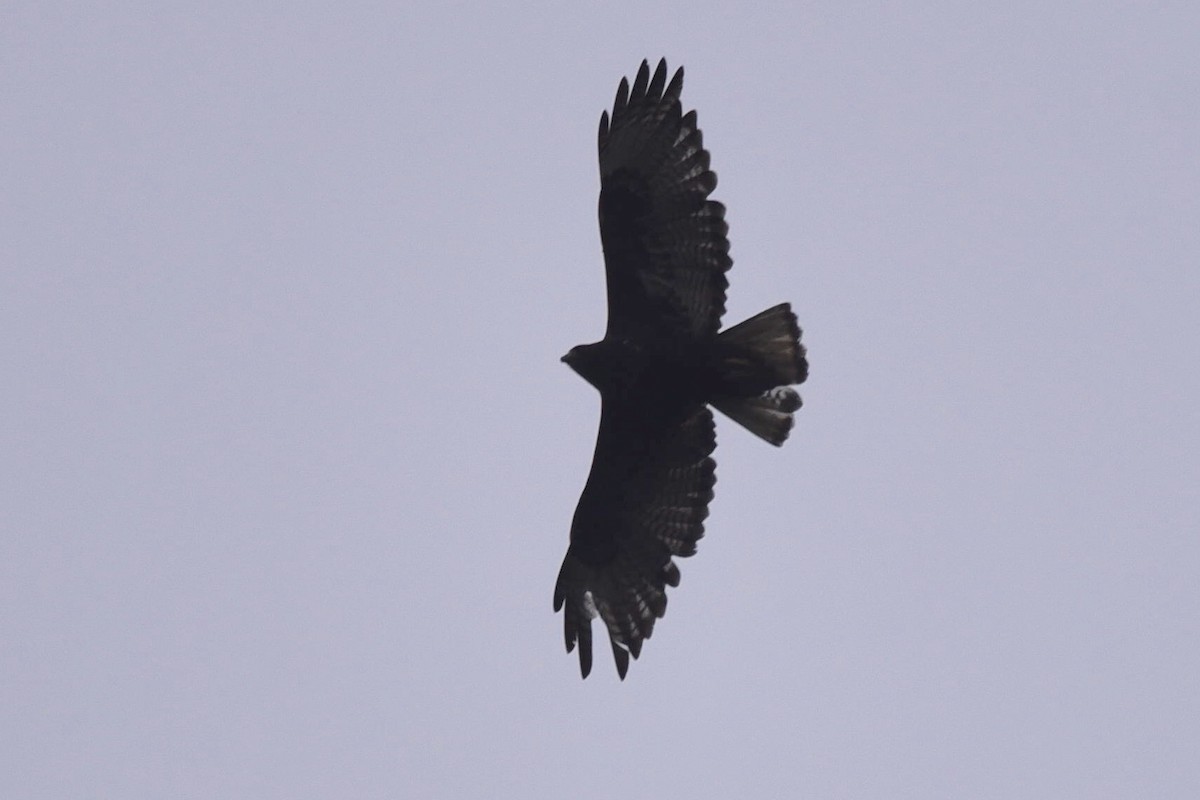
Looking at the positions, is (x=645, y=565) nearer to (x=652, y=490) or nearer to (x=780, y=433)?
(x=652, y=490)

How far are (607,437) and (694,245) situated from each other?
1420mm

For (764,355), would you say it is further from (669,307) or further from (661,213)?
(661,213)

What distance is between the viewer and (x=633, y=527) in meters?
11.2

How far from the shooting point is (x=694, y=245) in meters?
10.2

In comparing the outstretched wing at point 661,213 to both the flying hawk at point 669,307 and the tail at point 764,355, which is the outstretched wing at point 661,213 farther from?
the tail at point 764,355

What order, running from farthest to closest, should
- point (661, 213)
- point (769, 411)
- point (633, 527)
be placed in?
point (633, 527)
point (769, 411)
point (661, 213)

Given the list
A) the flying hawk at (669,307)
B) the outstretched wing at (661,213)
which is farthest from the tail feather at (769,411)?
the outstretched wing at (661,213)

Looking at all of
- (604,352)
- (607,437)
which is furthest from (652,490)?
(604,352)

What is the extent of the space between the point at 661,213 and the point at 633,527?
2159 mm

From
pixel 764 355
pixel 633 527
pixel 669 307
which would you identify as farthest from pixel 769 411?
pixel 633 527

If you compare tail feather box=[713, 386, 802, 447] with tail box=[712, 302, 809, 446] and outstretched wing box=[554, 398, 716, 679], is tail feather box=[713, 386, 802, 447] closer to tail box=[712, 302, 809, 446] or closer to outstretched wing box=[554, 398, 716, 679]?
tail box=[712, 302, 809, 446]

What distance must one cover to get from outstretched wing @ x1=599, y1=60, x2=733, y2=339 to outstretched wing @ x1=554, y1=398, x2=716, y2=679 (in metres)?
0.83

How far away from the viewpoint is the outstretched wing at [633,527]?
1091 cm

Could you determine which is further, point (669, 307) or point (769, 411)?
point (769, 411)
